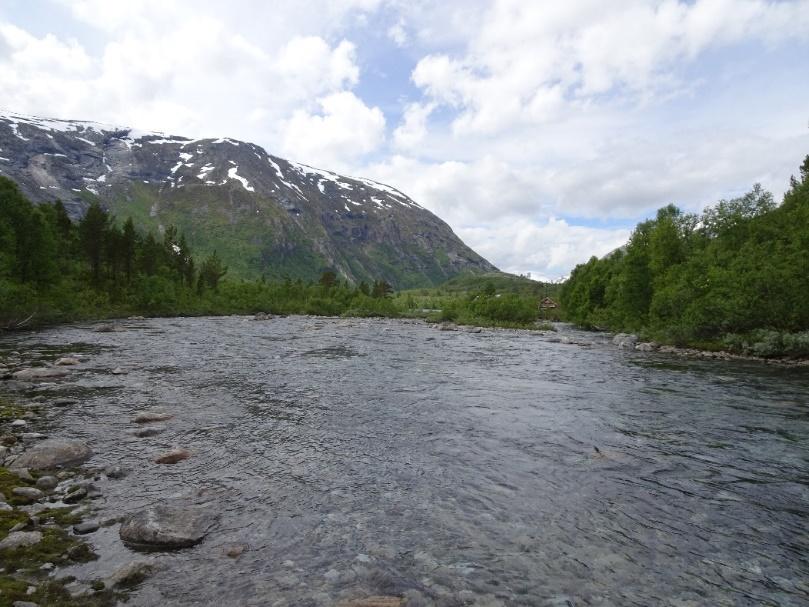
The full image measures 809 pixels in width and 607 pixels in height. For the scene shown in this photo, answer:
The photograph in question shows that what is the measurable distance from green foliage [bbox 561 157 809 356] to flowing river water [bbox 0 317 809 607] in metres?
18.4

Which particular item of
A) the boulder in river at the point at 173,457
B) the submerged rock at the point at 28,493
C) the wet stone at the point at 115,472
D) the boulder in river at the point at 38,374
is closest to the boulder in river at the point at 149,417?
the boulder in river at the point at 173,457

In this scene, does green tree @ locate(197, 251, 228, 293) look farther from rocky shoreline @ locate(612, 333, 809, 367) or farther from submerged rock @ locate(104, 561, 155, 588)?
submerged rock @ locate(104, 561, 155, 588)

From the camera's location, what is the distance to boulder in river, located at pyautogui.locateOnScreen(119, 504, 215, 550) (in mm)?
7531

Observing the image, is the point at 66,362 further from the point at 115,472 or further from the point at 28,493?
the point at 28,493

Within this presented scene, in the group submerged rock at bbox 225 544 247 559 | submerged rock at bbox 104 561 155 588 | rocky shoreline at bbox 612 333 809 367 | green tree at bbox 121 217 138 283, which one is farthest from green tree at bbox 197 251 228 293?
submerged rock at bbox 104 561 155 588

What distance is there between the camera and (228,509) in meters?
9.00

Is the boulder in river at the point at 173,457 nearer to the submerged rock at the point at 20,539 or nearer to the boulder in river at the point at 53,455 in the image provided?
the boulder in river at the point at 53,455

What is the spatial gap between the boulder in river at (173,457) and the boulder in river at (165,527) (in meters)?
2.93

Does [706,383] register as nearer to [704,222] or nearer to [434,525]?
[434,525]

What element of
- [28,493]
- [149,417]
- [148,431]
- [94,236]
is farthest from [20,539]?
[94,236]

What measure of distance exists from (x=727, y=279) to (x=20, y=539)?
164ft

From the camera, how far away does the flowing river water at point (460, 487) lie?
22.6ft

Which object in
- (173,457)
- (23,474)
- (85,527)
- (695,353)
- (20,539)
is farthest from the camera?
(695,353)

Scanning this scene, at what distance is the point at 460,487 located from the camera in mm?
10484
